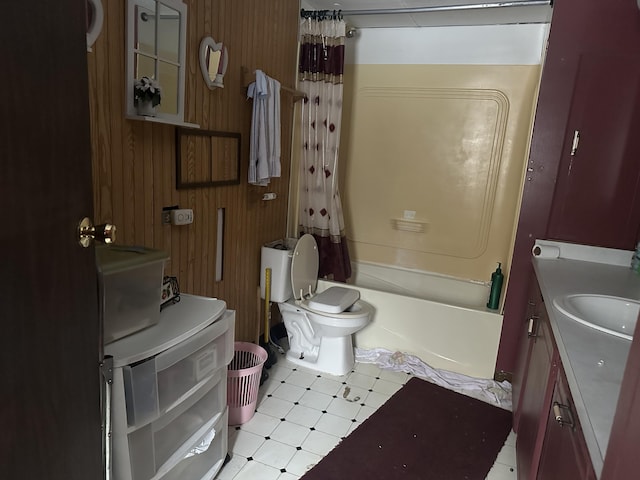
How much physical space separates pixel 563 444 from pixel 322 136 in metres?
2.31

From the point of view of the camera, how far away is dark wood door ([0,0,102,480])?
0.77 m

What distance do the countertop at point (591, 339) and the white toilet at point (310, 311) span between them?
43.6 inches

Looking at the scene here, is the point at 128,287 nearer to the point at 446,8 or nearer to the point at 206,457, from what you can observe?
the point at 206,457

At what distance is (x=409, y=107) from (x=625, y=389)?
291 cm

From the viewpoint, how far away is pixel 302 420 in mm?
2299

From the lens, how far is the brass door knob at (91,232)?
0.96 metres

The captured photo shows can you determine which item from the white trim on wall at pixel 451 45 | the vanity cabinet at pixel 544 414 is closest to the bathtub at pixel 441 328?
the vanity cabinet at pixel 544 414

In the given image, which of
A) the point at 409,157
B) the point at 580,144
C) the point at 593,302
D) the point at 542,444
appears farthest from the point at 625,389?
the point at 409,157

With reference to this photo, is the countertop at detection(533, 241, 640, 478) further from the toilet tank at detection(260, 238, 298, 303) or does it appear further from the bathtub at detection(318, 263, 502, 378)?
the toilet tank at detection(260, 238, 298, 303)

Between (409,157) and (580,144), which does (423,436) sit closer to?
(580,144)

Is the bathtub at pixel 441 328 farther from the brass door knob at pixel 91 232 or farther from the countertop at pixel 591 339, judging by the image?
the brass door knob at pixel 91 232

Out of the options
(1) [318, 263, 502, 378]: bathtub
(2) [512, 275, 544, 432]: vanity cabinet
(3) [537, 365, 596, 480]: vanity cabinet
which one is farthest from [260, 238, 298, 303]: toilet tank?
(3) [537, 365, 596, 480]: vanity cabinet

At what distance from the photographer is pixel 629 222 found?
7.68 ft

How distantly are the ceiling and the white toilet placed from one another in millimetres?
1537
